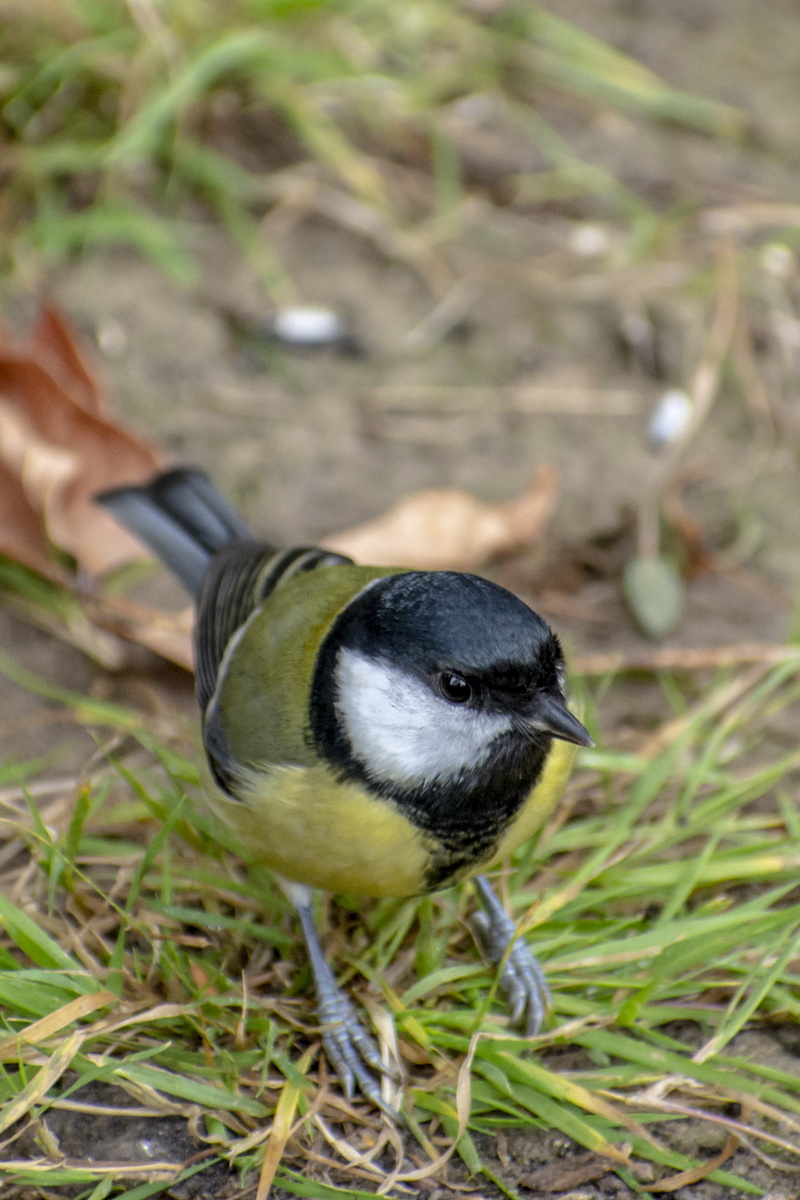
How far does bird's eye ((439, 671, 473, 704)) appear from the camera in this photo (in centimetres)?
205

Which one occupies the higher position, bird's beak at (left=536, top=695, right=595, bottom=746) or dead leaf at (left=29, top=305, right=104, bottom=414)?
dead leaf at (left=29, top=305, right=104, bottom=414)

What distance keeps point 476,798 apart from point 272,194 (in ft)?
10.0

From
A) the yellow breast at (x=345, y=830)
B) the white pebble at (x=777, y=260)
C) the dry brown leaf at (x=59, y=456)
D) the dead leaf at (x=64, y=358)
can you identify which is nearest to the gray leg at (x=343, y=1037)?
the yellow breast at (x=345, y=830)

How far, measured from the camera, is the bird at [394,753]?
2.04 m

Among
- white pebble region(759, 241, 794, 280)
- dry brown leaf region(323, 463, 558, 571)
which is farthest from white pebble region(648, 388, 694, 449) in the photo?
white pebble region(759, 241, 794, 280)

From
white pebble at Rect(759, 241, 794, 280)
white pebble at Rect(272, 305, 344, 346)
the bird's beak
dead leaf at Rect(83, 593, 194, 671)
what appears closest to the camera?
the bird's beak

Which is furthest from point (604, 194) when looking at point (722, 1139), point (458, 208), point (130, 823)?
point (722, 1139)

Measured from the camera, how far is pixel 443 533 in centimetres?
350

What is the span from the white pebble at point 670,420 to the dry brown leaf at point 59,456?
1562mm

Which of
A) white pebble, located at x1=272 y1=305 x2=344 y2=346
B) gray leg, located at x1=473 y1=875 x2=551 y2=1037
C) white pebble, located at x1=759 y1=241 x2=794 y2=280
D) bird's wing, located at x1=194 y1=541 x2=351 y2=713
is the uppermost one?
bird's wing, located at x1=194 y1=541 x2=351 y2=713

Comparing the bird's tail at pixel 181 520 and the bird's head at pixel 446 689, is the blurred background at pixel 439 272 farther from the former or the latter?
the bird's head at pixel 446 689

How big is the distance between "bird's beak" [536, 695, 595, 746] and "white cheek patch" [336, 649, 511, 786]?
0.06 meters

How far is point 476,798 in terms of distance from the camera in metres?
2.10

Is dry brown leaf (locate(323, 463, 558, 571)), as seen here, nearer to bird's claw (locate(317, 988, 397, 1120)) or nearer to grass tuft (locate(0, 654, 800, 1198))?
grass tuft (locate(0, 654, 800, 1198))
